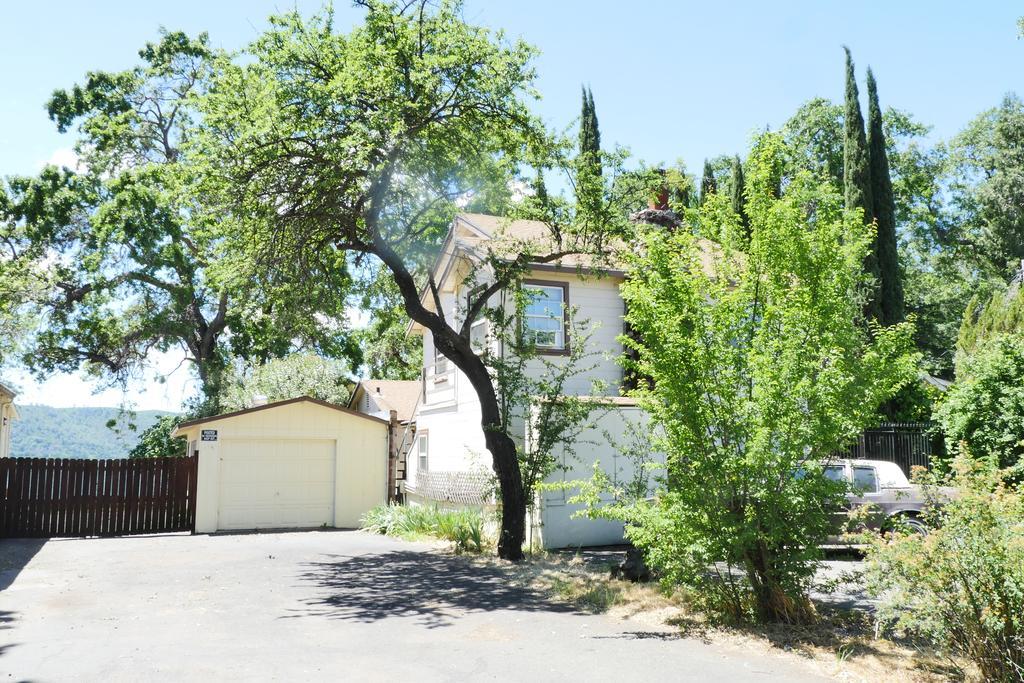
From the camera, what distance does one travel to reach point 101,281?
1196 inches

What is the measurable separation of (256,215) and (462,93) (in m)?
3.99

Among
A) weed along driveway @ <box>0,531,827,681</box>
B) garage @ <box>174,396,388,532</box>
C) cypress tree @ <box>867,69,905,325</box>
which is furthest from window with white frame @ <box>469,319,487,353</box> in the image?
cypress tree @ <box>867,69,905,325</box>

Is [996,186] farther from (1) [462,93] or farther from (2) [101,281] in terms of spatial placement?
(2) [101,281]

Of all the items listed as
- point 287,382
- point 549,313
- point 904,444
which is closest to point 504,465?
point 549,313

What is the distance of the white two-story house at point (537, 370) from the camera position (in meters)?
15.2

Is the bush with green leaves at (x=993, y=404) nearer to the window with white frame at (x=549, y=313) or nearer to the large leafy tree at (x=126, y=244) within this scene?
the window with white frame at (x=549, y=313)

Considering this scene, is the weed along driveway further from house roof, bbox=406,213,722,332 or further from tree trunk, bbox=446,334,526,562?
house roof, bbox=406,213,722,332

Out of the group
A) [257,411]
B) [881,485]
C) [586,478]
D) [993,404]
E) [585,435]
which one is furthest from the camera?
[257,411]

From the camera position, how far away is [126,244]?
30.0m

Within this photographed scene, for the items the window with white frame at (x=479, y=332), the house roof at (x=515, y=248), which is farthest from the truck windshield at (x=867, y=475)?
the window with white frame at (x=479, y=332)

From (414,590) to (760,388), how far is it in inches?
227

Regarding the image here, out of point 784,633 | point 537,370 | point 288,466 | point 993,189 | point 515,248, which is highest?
point 993,189

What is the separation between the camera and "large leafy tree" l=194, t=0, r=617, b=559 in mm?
12188

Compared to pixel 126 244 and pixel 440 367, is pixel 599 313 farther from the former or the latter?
pixel 126 244
